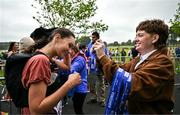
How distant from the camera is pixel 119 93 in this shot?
3.02m

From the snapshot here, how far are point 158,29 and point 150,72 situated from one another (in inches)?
17.5

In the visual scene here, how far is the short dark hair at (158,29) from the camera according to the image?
3205mm

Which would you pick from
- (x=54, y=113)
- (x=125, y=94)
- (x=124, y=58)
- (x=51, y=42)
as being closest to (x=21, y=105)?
(x=54, y=113)

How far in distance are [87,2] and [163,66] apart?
769 inches

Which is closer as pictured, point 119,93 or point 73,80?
point 73,80

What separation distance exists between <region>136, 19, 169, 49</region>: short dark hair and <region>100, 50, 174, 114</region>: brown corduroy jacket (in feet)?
0.45

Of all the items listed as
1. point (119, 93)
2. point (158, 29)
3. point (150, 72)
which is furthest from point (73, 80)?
point (158, 29)

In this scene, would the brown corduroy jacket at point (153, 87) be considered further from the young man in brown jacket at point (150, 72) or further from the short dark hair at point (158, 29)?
the short dark hair at point (158, 29)

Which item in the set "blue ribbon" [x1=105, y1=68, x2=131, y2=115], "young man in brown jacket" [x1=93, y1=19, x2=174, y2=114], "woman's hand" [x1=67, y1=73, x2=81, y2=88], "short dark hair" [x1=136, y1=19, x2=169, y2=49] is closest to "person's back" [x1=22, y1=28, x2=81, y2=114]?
"woman's hand" [x1=67, y1=73, x2=81, y2=88]

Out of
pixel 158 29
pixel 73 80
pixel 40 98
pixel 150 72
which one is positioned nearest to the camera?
pixel 40 98

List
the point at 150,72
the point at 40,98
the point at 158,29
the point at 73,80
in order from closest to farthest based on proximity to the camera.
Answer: the point at 40,98
the point at 73,80
the point at 150,72
the point at 158,29

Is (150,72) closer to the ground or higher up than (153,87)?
higher up

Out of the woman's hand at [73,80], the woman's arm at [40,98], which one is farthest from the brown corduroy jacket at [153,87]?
the woman's arm at [40,98]

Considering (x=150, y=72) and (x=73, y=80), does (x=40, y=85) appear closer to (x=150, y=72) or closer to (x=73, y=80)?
(x=73, y=80)
